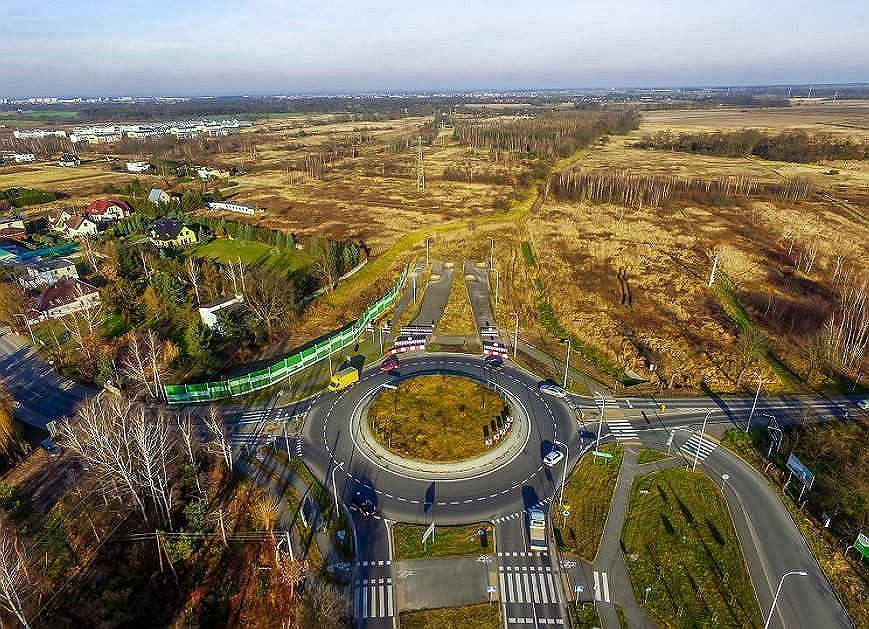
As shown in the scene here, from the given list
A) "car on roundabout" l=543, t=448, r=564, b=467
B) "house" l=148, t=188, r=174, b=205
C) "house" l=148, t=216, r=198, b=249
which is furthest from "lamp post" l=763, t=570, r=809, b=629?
"house" l=148, t=188, r=174, b=205

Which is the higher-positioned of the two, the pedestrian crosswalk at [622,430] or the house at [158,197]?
the house at [158,197]

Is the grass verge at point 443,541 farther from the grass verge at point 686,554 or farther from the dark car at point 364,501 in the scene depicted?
the grass verge at point 686,554

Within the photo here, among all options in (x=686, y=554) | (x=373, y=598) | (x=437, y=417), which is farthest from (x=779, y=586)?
(x=437, y=417)

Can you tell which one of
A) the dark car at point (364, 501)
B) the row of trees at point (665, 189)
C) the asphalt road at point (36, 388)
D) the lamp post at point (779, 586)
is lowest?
the lamp post at point (779, 586)

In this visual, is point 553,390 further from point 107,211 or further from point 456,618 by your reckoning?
point 107,211

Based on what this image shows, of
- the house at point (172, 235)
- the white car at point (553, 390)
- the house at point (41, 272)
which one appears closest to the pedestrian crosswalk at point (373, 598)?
the white car at point (553, 390)
